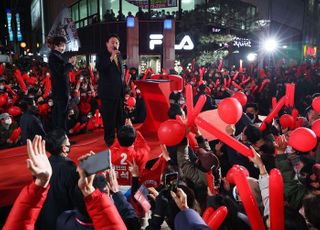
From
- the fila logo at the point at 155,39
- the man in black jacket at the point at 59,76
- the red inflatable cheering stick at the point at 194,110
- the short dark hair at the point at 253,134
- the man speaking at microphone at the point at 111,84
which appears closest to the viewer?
the red inflatable cheering stick at the point at 194,110

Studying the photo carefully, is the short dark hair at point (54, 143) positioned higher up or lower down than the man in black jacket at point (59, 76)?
lower down

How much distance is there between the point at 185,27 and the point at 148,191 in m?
14.8

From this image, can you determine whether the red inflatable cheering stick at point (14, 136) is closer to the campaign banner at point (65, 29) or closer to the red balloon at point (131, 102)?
the red balloon at point (131, 102)

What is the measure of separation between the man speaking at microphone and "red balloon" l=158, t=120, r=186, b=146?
151 cm

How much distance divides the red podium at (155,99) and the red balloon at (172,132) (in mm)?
2647

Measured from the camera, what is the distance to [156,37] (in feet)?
61.8

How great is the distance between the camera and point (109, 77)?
4.52 meters

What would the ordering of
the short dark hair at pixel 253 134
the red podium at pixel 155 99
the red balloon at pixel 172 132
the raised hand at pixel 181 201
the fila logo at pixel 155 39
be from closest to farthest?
the raised hand at pixel 181 201 → the red balloon at pixel 172 132 → the short dark hair at pixel 253 134 → the red podium at pixel 155 99 → the fila logo at pixel 155 39

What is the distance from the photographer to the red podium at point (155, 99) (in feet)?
19.7

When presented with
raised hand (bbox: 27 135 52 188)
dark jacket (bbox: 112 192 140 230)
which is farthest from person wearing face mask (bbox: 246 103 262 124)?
raised hand (bbox: 27 135 52 188)

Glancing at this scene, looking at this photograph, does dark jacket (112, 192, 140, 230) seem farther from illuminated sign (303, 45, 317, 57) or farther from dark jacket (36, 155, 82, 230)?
illuminated sign (303, 45, 317, 57)

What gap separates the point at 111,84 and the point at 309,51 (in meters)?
31.5

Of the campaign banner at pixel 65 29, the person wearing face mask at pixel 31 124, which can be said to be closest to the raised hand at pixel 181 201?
the person wearing face mask at pixel 31 124

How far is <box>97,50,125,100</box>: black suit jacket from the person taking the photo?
4457 millimetres
